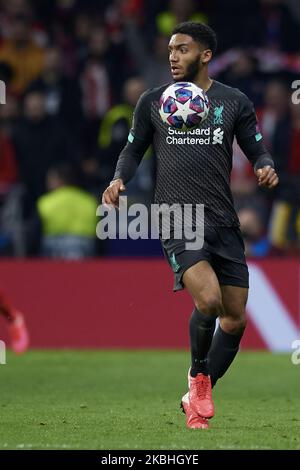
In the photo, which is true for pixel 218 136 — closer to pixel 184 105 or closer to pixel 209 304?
pixel 184 105

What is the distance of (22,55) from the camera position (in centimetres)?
1681

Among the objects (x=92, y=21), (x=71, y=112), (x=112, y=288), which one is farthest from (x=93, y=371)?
(x=92, y=21)

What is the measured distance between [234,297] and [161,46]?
339 inches

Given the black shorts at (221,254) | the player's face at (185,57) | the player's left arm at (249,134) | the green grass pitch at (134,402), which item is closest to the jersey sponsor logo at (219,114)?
the player's left arm at (249,134)

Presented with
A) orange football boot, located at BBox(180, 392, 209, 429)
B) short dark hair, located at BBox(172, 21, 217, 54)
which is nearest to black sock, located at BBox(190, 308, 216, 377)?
orange football boot, located at BBox(180, 392, 209, 429)

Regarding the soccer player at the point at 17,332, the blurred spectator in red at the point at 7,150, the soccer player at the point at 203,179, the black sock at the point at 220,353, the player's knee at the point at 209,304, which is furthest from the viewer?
the blurred spectator in red at the point at 7,150

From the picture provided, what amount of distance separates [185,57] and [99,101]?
8.67m

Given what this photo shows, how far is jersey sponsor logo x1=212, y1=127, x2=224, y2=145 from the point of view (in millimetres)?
8055

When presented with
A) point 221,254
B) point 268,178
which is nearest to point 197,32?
point 268,178

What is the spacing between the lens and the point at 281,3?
17.1 m

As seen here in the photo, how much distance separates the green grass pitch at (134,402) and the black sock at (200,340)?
0.38 meters

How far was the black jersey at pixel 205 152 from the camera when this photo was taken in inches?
317

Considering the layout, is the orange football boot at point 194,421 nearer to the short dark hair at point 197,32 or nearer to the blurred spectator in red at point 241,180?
the short dark hair at point 197,32
